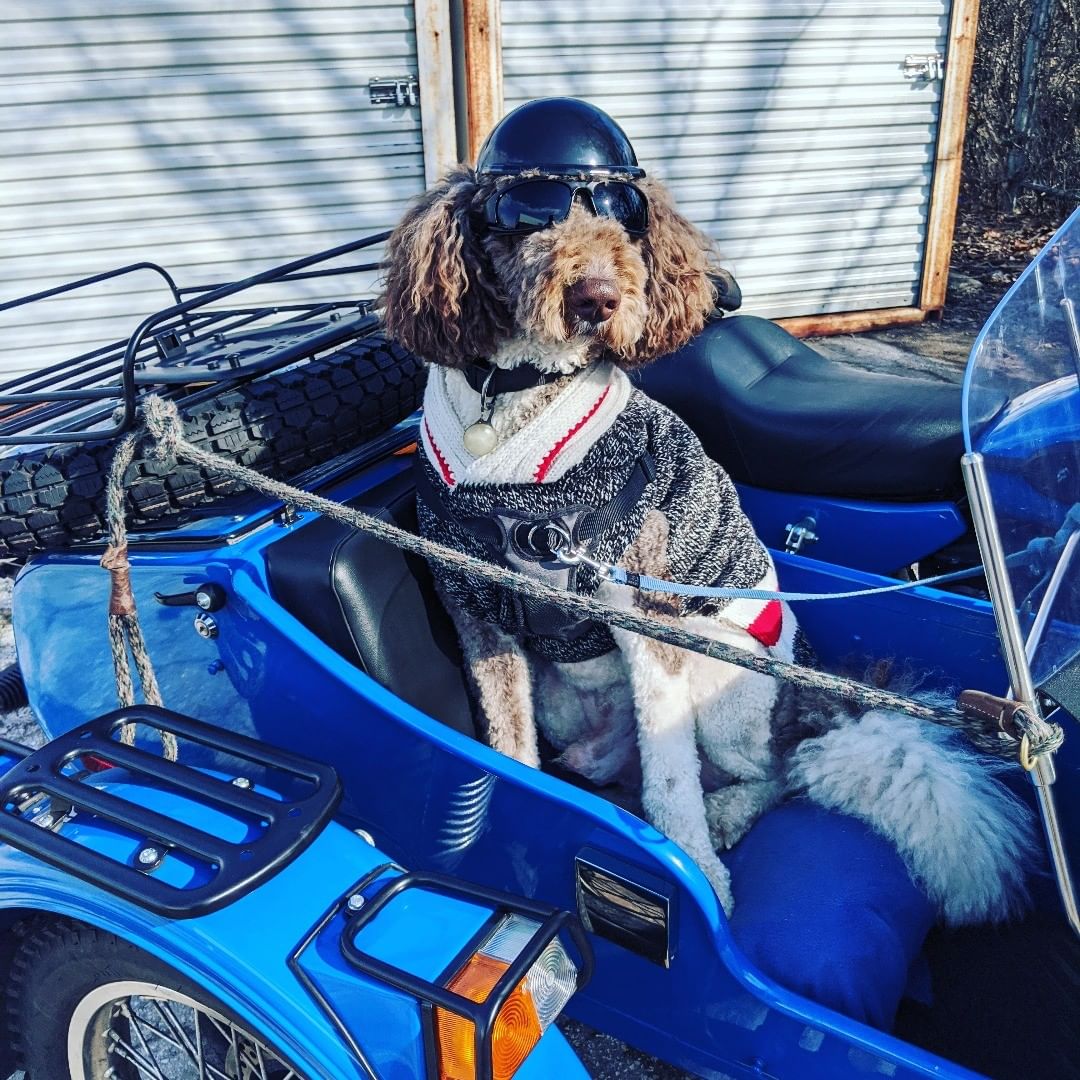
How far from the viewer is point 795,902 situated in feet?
5.24

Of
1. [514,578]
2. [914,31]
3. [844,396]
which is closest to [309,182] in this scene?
[914,31]

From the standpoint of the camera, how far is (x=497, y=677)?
6.41 feet

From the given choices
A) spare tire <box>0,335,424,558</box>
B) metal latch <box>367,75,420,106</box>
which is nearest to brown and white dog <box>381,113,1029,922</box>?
spare tire <box>0,335,424,558</box>

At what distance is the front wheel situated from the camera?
145 cm

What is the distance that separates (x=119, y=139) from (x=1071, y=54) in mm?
8547

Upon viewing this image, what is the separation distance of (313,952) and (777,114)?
6605 millimetres

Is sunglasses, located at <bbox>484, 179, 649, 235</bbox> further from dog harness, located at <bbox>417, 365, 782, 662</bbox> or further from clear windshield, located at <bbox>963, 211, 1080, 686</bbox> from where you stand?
clear windshield, located at <bbox>963, 211, 1080, 686</bbox>

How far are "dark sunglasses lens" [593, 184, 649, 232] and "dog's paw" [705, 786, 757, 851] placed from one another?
1101mm

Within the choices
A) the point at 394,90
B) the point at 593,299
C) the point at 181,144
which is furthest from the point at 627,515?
the point at 181,144

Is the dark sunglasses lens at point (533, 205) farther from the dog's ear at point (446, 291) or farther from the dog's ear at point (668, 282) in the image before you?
the dog's ear at point (668, 282)

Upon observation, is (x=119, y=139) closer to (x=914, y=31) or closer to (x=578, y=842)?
(x=914, y=31)

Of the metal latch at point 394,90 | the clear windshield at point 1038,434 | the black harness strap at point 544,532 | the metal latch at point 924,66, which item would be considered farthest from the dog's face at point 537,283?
the metal latch at point 924,66

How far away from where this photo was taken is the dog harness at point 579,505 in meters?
1.75

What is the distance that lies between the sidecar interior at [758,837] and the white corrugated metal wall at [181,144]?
180 inches
